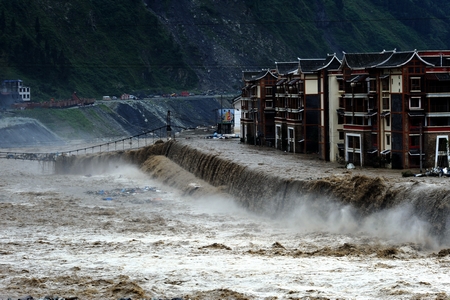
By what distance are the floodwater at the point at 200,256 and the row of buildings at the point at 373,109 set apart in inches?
441

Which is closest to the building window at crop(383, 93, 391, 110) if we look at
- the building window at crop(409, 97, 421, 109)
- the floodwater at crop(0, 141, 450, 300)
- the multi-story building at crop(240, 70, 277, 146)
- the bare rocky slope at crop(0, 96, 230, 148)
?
the building window at crop(409, 97, 421, 109)

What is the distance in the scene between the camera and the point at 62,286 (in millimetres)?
35344

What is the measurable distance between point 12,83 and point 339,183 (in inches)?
5078

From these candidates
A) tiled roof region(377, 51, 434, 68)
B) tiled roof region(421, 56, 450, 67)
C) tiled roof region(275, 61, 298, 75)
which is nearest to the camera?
tiled roof region(377, 51, 434, 68)

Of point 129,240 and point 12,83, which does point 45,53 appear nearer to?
point 12,83

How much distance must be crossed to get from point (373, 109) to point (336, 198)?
15.2 metres

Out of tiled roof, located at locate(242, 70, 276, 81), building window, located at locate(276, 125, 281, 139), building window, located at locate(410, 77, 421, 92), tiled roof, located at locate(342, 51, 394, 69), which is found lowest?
building window, located at locate(276, 125, 281, 139)

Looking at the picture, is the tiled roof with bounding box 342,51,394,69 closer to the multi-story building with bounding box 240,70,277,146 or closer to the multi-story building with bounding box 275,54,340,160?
the multi-story building with bounding box 275,54,340,160

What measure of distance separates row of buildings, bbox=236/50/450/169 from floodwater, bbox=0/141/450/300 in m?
11.2

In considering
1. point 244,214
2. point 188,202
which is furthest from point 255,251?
point 188,202

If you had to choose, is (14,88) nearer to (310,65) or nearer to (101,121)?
(101,121)

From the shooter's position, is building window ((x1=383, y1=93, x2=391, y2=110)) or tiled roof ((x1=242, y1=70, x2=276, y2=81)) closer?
building window ((x1=383, y1=93, x2=391, y2=110))

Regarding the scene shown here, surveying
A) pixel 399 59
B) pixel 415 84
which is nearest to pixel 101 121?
pixel 399 59

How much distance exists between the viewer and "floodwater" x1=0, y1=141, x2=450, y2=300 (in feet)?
110
